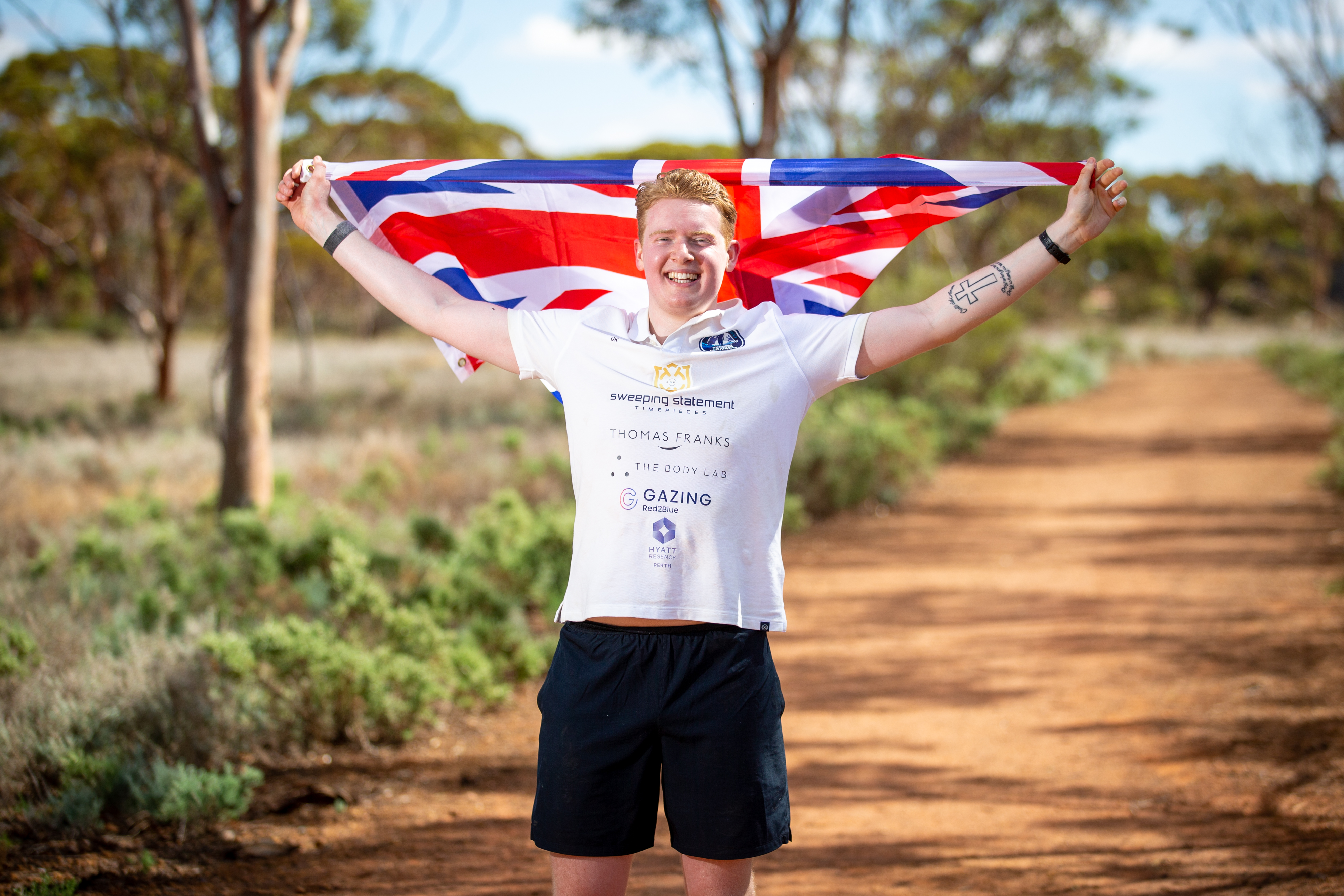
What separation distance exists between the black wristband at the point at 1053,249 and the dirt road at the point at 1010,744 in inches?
86.8

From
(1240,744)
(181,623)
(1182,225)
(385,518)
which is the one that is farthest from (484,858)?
(1182,225)

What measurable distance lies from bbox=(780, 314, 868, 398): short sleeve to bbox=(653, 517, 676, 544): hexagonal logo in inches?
18.6

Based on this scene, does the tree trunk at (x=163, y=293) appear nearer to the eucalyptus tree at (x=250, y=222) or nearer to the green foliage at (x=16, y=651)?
the eucalyptus tree at (x=250, y=222)

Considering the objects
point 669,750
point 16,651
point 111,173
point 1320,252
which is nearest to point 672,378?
point 669,750

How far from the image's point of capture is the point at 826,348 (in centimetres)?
244

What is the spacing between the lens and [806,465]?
408 inches

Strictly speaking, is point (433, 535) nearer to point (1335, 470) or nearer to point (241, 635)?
point (241, 635)

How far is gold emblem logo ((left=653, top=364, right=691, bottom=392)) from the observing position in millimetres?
2340

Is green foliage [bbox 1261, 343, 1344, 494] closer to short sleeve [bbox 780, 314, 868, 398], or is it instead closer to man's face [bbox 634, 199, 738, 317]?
short sleeve [bbox 780, 314, 868, 398]

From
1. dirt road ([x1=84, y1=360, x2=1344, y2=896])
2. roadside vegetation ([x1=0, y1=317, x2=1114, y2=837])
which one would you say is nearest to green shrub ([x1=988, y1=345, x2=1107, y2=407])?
dirt road ([x1=84, y1=360, x2=1344, y2=896])

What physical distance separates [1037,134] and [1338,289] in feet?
118

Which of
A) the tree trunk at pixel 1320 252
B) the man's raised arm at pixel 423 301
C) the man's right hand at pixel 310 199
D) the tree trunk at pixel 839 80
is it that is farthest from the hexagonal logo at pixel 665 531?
the tree trunk at pixel 1320 252

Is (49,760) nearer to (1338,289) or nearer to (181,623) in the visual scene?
(181,623)

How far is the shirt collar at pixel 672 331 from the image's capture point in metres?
2.42
